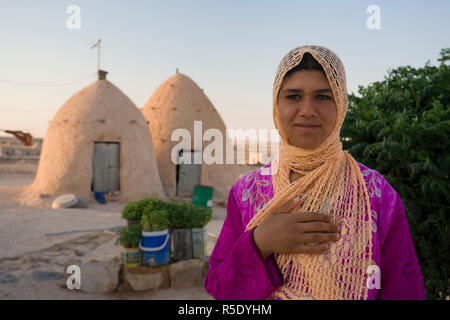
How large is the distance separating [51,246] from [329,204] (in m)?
6.47

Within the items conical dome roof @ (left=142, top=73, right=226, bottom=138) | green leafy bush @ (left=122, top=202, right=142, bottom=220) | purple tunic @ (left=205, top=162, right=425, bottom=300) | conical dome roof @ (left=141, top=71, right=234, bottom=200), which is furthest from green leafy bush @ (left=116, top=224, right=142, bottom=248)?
conical dome roof @ (left=142, top=73, right=226, bottom=138)

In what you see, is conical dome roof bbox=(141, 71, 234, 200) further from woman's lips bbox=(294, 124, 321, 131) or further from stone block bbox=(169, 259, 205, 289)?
A: woman's lips bbox=(294, 124, 321, 131)

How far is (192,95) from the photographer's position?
13.6m

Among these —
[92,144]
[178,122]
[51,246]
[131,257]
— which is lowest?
[51,246]

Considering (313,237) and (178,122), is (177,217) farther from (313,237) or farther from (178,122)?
(178,122)

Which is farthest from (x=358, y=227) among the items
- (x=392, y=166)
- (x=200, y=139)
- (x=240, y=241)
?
(x=200, y=139)

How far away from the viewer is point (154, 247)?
445 centimetres

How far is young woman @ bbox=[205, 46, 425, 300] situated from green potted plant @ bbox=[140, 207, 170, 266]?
339 centimetres

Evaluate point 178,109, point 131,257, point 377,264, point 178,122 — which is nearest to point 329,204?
point 377,264

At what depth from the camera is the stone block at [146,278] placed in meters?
4.35

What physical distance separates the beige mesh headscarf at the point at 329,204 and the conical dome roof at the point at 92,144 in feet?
34.0
